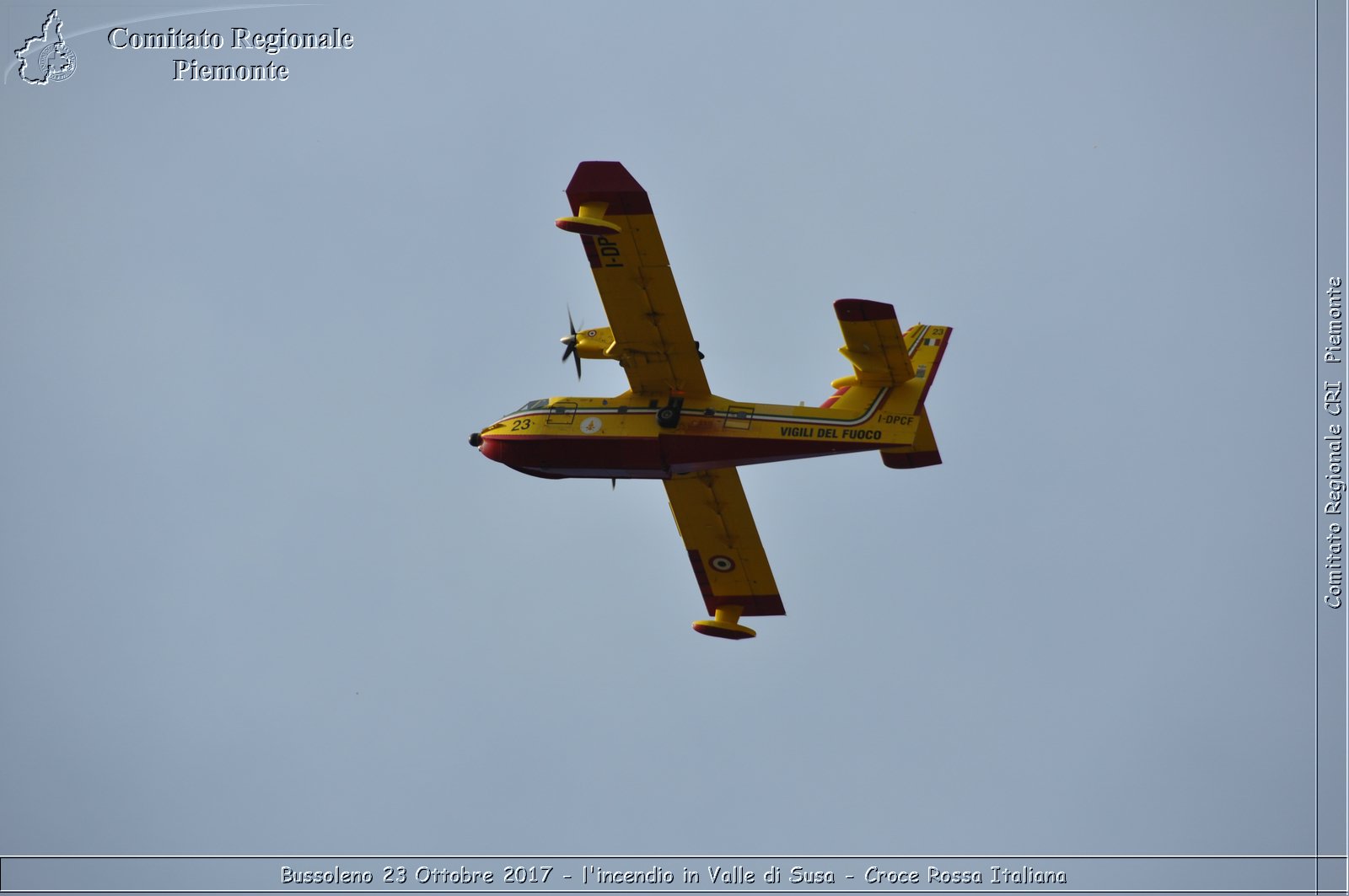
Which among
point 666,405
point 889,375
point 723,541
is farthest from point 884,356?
point 723,541

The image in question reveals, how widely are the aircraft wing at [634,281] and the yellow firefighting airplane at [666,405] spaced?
0.09 ft

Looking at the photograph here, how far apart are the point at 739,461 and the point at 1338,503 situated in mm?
15192

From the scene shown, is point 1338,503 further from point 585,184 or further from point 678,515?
point 585,184

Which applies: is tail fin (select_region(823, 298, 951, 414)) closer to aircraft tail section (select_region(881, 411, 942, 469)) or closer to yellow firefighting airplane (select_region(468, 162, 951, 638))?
yellow firefighting airplane (select_region(468, 162, 951, 638))

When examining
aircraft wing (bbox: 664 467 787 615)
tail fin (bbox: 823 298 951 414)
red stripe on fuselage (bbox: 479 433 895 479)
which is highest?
tail fin (bbox: 823 298 951 414)

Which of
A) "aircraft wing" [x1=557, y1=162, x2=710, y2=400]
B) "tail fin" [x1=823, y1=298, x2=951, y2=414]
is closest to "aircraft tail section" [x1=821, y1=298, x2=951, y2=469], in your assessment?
"tail fin" [x1=823, y1=298, x2=951, y2=414]

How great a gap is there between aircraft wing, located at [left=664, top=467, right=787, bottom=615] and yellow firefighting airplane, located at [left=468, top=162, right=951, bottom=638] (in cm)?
10

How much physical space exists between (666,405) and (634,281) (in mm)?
3589

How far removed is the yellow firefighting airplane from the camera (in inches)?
1293

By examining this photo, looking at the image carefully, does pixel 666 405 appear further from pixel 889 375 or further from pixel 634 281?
pixel 889 375

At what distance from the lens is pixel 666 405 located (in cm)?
3544

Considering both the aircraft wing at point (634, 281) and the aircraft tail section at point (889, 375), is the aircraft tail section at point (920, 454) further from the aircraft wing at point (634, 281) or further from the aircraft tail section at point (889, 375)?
the aircraft wing at point (634, 281)

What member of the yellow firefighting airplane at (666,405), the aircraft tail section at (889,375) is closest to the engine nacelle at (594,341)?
the yellow firefighting airplane at (666,405)

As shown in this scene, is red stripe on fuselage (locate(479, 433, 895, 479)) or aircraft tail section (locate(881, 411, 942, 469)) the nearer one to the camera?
red stripe on fuselage (locate(479, 433, 895, 479))
